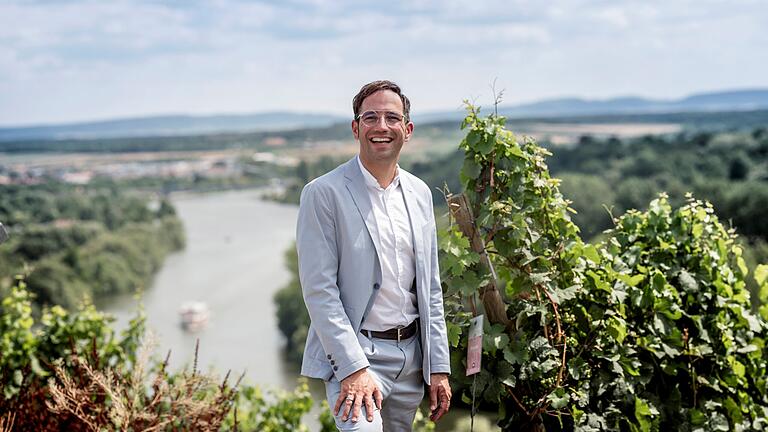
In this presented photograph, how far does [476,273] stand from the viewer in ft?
7.70

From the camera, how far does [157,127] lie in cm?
8319

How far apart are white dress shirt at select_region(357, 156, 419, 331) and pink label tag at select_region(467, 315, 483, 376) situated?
1.21ft

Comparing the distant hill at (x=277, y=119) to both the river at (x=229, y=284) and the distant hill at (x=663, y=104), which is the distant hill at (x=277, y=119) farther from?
the river at (x=229, y=284)

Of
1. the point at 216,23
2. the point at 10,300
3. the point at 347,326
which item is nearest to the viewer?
the point at 347,326

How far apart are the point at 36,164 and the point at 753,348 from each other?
63.3 meters

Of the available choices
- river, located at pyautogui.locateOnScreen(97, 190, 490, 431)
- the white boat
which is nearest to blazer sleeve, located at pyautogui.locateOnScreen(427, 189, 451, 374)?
river, located at pyautogui.locateOnScreen(97, 190, 490, 431)

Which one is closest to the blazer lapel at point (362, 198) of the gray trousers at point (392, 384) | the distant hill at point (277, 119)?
the gray trousers at point (392, 384)

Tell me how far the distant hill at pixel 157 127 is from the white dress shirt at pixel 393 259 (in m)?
69.0

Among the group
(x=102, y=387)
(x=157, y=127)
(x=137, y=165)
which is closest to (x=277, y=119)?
(x=137, y=165)

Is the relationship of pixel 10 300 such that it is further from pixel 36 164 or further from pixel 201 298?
pixel 36 164

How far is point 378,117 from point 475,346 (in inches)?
30.8

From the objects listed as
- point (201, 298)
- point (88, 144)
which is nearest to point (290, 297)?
point (201, 298)

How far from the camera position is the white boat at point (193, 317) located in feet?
131

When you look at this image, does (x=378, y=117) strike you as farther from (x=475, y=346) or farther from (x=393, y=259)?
(x=475, y=346)
